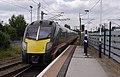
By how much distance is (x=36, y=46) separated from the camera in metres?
A: 14.5

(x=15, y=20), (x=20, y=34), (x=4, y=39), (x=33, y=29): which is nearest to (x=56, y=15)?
(x=4, y=39)

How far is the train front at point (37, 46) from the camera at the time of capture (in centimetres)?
1439

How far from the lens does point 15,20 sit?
95.3 metres

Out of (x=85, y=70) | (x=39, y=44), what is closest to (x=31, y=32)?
(x=39, y=44)

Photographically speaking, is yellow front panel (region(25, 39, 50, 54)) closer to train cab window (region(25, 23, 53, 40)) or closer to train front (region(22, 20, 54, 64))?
train front (region(22, 20, 54, 64))

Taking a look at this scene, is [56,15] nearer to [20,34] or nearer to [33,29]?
[33,29]

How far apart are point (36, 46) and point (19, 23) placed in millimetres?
78631

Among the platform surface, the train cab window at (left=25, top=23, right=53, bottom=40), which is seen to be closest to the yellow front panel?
the train cab window at (left=25, top=23, right=53, bottom=40)

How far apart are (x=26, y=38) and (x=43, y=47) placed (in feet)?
4.38

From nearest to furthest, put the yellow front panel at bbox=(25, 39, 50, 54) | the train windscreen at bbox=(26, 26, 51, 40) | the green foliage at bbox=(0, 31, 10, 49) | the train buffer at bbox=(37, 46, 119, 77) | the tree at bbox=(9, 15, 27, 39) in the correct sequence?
Answer: the train buffer at bbox=(37, 46, 119, 77) → the yellow front panel at bbox=(25, 39, 50, 54) → the train windscreen at bbox=(26, 26, 51, 40) → the green foliage at bbox=(0, 31, 10, 49) → the tree at bbox=(9, 15, 27, 39)

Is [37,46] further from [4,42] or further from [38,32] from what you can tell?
[4,42]

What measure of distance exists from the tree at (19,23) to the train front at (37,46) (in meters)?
73.2

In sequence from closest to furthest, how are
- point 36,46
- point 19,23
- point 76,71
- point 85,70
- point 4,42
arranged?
point 76,71 → point 85,70 → point 36,46 → point 4,42 → point 19,23

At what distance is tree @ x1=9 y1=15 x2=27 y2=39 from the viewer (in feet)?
293
